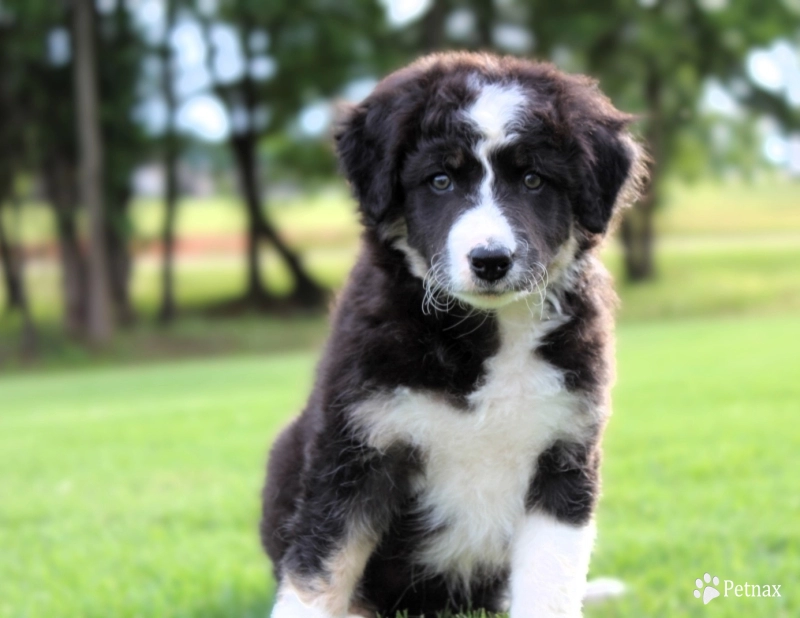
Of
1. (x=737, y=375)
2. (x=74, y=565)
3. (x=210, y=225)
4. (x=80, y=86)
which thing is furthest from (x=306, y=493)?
(x=210, y=225)

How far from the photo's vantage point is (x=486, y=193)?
3.51m

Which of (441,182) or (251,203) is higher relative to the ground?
(441,182)

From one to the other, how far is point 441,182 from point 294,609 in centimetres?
164

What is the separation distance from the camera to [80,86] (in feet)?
83.9

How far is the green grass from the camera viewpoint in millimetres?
4629

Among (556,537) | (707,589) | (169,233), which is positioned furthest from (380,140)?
(169,233)

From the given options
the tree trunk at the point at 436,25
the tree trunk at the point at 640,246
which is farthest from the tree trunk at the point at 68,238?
the tree trunk at the point at 640,246

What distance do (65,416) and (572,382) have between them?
11.4 meters

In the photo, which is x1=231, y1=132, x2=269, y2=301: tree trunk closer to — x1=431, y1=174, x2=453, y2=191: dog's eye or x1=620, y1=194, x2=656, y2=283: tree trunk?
x1=620, y1=194, x2=656, y2=283: tree trunk

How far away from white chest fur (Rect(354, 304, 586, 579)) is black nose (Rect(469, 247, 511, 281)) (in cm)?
34

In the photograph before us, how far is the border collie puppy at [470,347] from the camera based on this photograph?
11.4 ft

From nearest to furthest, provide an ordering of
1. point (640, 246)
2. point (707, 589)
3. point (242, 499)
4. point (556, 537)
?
point (556, 537)
point (707, 589)
point (242, 499)
point (640, 246)

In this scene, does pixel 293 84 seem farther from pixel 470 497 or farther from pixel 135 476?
pixel 470 497

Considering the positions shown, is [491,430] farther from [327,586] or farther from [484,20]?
[484,20]
